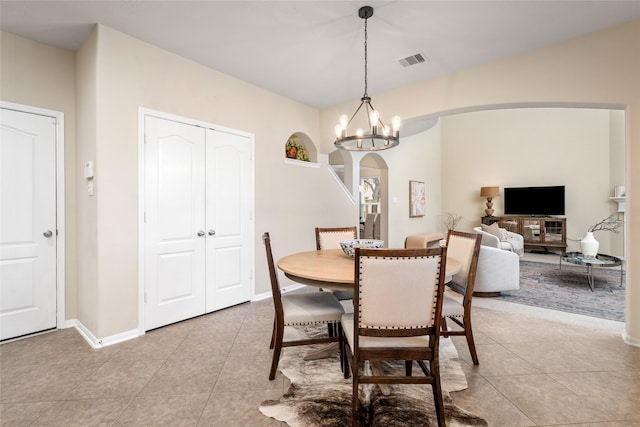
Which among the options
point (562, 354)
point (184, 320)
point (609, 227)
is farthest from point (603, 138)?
point (184, 320)

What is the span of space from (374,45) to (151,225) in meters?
2.72

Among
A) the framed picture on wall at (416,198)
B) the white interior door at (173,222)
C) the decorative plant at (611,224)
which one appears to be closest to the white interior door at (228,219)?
the white interior door at (173,222)

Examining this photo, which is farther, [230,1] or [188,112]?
[188,112]

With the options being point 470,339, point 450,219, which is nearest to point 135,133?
point 470,339

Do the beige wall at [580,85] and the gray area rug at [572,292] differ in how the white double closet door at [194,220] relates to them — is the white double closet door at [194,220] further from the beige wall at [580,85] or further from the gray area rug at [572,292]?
the gray area rug at [572,292]

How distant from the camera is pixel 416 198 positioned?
756 centimetres

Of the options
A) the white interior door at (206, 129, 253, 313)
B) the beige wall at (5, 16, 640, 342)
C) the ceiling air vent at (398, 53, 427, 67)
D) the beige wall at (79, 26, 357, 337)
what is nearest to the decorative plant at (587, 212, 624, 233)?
the beige wall at (5, 16, 640, 342)

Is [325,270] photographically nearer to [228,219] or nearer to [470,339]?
[470,339]

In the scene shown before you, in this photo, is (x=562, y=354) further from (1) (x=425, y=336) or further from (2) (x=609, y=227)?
(2) (x=609, y=227)

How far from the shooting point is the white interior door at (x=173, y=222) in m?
2.83

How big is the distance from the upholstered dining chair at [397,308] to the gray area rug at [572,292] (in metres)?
2.84

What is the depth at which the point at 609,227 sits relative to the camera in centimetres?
645

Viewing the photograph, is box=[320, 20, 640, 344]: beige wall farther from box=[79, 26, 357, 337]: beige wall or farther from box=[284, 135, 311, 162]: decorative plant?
box=[79, 26, 357, 337]: beige wall

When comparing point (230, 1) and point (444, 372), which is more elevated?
point (230, 1)
